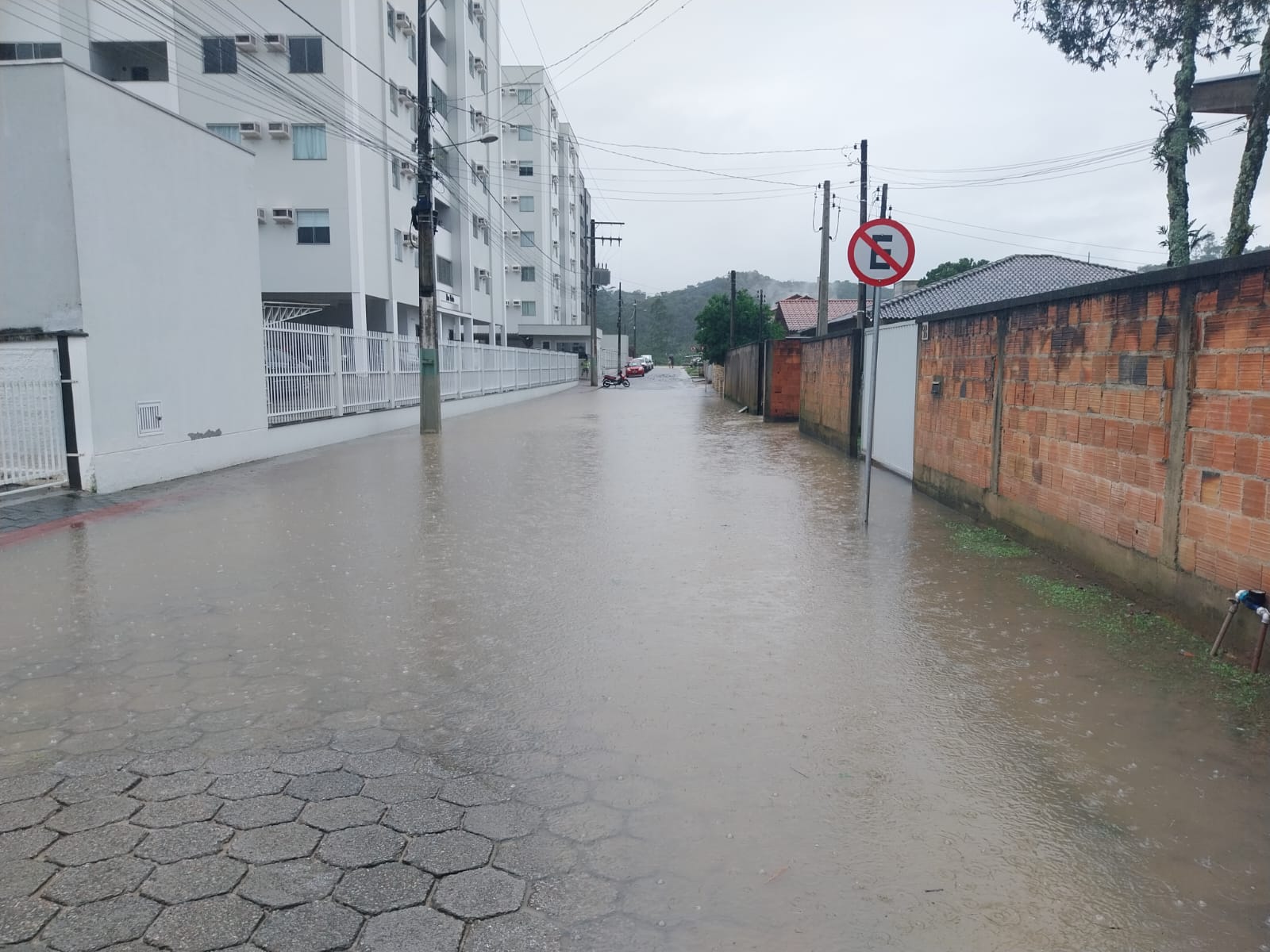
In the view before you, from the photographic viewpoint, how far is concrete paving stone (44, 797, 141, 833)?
2.90 m

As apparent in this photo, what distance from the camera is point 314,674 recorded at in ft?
14.2

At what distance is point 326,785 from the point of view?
10.5 ft

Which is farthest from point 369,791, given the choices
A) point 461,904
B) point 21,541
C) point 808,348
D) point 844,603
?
point 808,348

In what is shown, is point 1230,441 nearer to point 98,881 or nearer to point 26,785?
point 98,881

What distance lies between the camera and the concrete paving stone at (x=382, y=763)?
331 centimetres

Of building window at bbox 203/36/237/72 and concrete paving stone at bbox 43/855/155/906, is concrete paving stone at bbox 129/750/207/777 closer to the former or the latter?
concrete paving stone at bbox 43/855/155/906

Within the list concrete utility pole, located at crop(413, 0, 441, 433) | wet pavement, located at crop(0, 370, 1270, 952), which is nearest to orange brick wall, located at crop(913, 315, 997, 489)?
wet pavement, located at crop(0, 370, 1270, 952)

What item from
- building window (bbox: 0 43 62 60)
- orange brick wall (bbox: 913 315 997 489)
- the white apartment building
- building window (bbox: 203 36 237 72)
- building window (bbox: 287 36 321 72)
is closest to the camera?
orange brick wall (bbox: 913 315 997 489)

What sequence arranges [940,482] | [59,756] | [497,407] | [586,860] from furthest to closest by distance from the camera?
[497,407] → [940,482] → [59,756] → [586,860]

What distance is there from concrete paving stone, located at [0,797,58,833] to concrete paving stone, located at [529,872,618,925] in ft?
5.75

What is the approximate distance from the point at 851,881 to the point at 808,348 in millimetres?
16091

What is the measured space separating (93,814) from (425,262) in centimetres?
1578

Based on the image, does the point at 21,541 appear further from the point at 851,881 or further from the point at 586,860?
the point at 851,881

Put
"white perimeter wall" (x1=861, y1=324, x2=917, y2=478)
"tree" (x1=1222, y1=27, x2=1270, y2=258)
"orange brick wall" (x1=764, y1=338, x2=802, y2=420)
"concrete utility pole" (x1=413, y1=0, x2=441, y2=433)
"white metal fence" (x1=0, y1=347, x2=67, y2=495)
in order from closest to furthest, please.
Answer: "white metal fence" (x1=0, y1=347, x2=67, y2=495), "white perimeter wall" (x1=861, y1=324, x2=917, y2=478), "concrete utility pole" (x1=413, y1=0, x2=441, y2=433), "tree" (x1=1222, y1=27, x2=1270, y2=258), "orange brick wall" (x1=764, y1=338, x2=802, y2=420)
